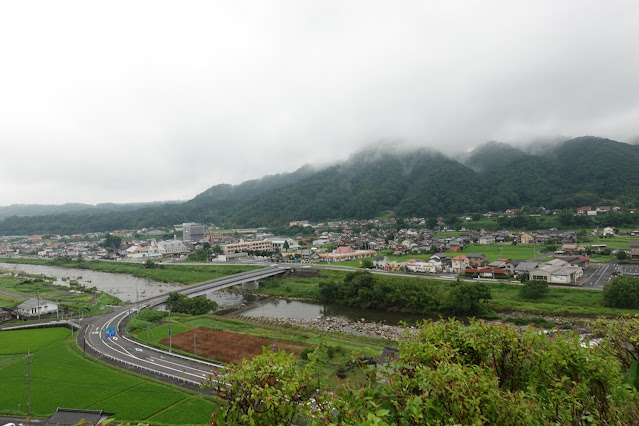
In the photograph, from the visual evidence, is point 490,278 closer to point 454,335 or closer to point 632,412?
point 454,335

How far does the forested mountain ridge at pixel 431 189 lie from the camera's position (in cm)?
9869

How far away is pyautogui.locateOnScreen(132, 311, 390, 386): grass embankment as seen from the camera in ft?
63.2

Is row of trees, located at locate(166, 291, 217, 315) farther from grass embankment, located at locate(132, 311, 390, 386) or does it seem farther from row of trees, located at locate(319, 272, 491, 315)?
row of trees, located at locate(319, 272, 491, 315)

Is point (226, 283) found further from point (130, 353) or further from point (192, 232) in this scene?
point (192, 232)

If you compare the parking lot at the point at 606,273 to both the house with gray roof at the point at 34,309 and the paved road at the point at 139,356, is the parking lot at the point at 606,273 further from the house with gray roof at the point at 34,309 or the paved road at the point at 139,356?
the house with gray roof at the point at 34,309

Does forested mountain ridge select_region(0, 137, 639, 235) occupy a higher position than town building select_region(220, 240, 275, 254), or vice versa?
forested mountain ridge select_region(0, 137, 639, 235)

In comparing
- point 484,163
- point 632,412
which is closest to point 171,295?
point 632,412

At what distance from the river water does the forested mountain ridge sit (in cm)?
7022

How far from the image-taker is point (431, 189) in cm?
12175

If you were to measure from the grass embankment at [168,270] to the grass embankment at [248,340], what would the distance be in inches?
806

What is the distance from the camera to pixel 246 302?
37.5 meters

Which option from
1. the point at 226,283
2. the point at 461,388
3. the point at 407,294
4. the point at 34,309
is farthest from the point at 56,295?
the point at 461,388

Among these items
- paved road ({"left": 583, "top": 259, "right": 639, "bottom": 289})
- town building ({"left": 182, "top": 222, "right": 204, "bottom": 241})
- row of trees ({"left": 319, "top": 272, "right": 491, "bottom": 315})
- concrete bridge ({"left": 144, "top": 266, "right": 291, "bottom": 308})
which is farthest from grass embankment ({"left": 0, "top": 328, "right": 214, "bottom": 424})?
town building ({"left": 182, "top": 222, "right": 204, "bottom": 241})

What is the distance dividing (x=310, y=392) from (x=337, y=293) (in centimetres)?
3092
